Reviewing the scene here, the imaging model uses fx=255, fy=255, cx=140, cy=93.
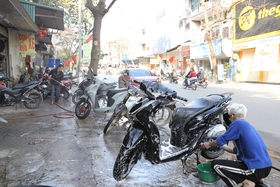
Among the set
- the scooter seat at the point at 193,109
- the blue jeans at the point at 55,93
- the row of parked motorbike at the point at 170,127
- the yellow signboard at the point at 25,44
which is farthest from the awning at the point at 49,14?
the scooter seat at the point at 193,109

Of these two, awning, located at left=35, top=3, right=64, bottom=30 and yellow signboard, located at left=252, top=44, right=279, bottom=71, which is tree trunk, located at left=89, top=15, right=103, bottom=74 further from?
yellow signboard, located at left=252, top=44, right=279, bottom=71

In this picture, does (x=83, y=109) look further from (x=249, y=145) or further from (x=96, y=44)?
(x=249, y=145)

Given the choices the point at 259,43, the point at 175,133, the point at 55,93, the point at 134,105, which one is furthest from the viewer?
the point at 259,43

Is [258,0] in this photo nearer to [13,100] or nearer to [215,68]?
[215,68]

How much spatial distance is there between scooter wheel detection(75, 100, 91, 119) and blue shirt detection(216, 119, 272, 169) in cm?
503

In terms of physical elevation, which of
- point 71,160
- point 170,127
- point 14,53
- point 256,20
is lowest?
point 71,160

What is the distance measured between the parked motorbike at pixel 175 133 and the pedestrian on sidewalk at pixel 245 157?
0.75 metres

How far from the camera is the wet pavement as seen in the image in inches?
136

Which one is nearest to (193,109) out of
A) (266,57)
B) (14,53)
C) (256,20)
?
(14,53)

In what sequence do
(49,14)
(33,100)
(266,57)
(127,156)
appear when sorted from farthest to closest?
(266,57)
(49,14)
(33,100)
(127,156)

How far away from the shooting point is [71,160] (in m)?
4.15

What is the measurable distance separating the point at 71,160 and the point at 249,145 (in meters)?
2.74

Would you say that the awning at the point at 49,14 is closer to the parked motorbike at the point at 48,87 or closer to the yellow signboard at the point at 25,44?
the yellow signboard at the point at 25,44

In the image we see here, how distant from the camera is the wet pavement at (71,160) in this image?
345 centimetres
